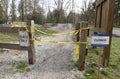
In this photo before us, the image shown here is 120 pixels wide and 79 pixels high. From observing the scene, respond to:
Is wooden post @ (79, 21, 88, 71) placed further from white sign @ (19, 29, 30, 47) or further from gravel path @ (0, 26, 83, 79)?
white sign @ (19, 29, 30, 47)

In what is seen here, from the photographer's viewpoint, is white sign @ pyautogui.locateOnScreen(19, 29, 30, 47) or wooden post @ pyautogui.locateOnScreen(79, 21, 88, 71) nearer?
wooden post @ pyautogui.locateOnScreen(79, 21, 88, 71)

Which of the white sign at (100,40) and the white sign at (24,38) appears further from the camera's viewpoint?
the white sign at (24,38)

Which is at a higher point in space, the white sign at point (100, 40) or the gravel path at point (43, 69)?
the white sign at point (100, 40)

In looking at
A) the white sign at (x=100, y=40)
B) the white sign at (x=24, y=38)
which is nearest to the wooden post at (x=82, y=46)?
the white sign at (x=100, y=40)

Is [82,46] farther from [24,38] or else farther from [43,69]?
[24,38]

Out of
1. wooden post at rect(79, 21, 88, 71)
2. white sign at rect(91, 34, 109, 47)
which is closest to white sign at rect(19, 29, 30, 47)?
wooden post at rect(79, 21, 88, 71)

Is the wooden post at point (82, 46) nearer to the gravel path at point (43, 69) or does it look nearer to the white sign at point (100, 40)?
the gravel path at point (43, 69)

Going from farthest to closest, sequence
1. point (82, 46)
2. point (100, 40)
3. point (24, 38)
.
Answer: point (24, 38)
point (82, 46)
point (100, 40)

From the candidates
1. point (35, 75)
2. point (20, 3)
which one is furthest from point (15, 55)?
point (20, 3)

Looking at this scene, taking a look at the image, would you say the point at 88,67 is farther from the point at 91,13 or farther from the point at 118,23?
the point at 118,23

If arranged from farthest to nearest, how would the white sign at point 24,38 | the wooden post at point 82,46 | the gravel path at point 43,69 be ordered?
the white sign at point 24,38 → the wooden post at point 82,46 → the gravel path at point 43,69

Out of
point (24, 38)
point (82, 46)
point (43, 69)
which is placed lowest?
point (43, 69)

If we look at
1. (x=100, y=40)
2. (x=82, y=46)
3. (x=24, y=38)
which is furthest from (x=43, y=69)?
(x=100, y=40)

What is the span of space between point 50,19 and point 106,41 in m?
34.3
